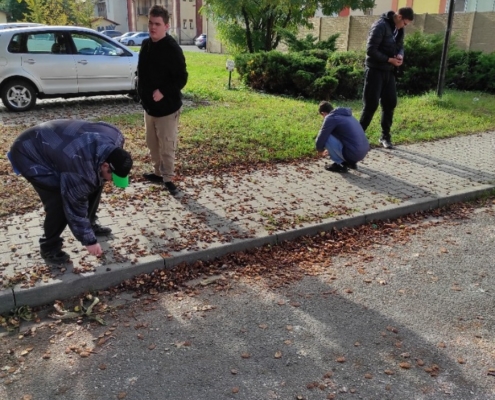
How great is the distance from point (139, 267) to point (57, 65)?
802 centimetres

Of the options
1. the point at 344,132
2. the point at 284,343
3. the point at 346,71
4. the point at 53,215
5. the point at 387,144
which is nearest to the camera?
the point at 284,343

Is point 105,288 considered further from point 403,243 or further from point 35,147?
point 403,243

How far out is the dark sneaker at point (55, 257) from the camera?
13.4 feet

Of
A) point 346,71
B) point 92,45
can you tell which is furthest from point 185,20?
point 92,45

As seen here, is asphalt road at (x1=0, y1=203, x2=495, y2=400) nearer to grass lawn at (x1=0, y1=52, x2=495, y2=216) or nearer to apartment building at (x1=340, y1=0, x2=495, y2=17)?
grass lawn at (x1=0, y1=52, x2=495, y2=216)

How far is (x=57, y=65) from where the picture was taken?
34.7 feet

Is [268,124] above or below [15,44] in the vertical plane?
below

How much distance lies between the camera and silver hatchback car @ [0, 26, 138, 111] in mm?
10234

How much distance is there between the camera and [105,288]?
3965 mm

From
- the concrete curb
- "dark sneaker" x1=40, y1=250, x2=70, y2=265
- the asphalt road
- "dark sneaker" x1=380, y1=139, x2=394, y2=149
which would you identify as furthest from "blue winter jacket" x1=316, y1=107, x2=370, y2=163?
"dark sneaker" x1=40, y1=250, x2=70, y2=265

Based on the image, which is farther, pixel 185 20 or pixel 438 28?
pixel 185 20

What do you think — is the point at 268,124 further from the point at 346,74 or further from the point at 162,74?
the point at 346,74

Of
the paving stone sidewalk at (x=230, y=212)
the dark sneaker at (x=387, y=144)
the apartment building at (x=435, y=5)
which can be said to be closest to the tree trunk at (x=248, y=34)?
the apartment building at (x=435, y=5)

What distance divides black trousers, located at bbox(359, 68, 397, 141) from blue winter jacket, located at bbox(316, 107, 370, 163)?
136 cm
